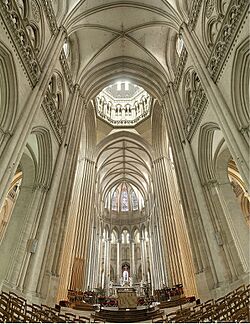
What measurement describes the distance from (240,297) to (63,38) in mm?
12610

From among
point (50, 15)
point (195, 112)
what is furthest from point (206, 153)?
point (50, 15)

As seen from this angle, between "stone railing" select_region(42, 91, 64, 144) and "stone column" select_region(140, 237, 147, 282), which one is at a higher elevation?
"stone column" select_region(140, 237, 147, 282)

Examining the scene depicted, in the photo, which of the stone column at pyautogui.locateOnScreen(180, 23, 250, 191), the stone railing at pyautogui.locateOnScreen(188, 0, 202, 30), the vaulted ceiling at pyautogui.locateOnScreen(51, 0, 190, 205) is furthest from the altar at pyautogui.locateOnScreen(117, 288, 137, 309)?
the stone railing at pyautogui.locateOnScreen(188, 0, 202, 30)

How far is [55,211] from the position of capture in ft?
37.1

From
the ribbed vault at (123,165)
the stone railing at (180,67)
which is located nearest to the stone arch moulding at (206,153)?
the stone railing at (180,67)

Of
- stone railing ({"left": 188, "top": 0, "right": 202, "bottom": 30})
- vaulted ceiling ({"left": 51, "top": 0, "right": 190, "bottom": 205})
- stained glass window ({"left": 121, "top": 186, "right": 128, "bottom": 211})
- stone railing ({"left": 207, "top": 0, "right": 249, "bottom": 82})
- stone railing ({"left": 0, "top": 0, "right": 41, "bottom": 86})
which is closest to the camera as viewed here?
stone railing ({"left": 207, "top": 0, "right": 249, "bottom": 82})

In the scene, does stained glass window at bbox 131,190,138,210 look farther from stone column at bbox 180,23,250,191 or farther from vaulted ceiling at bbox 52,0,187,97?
stone column at bbox 180,23,250,191

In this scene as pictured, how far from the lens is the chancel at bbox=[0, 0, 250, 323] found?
26.7 ft

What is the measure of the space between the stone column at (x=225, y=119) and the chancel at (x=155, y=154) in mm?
41

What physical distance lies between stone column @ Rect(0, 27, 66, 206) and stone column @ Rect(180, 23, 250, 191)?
609 centimetres

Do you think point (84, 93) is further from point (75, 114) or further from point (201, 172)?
point (201, 172)

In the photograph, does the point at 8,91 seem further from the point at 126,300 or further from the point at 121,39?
the point at 126,300

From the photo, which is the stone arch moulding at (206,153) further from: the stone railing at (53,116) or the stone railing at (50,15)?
the stone railing at (50,15)

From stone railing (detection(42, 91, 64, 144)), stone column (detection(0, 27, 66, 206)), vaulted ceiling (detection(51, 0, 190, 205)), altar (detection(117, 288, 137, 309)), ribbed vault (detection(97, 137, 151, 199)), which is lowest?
altar (detection(117, 288, 137, 309))
